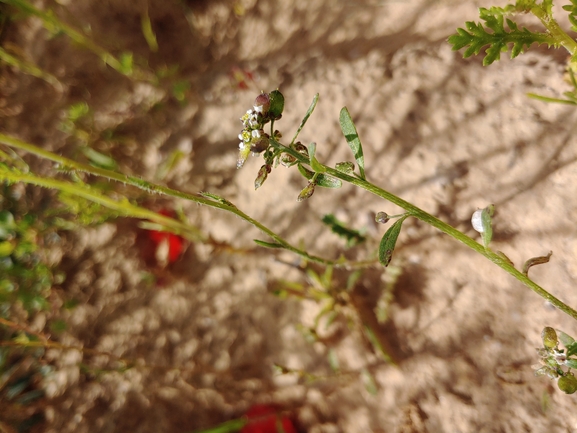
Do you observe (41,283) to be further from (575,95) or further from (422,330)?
(575,95)

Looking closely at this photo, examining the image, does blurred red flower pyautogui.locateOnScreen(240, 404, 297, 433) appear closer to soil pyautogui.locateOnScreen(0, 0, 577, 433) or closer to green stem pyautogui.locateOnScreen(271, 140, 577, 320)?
soil pyautogui.locateOnScreen(0, 0, 577, 433)

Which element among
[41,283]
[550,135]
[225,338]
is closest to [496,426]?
[550,135]

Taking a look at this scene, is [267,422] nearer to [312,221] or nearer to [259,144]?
[312,221]

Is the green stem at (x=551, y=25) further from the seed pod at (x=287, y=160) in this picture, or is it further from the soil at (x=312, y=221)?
the seed pod at (x=287, y=160)

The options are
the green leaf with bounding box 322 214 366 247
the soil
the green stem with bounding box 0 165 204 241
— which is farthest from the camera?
the green leaf with bounding box 322 214 366 247

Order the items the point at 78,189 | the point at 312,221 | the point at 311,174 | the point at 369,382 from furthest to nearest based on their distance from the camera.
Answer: the point at 312,221, the point at 369,382, the point at 78,189, the point at 311,174

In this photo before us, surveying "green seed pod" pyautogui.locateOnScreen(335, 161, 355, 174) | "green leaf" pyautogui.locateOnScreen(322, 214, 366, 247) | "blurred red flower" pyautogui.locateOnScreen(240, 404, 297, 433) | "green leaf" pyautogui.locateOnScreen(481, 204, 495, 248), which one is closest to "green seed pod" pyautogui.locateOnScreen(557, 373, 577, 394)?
"green leaf" pyautogui.locateOnScreen(481, 204, 495, 248)

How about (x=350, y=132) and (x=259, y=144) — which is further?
(x=350, y=132)

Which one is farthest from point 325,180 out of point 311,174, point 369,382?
point 369,382
